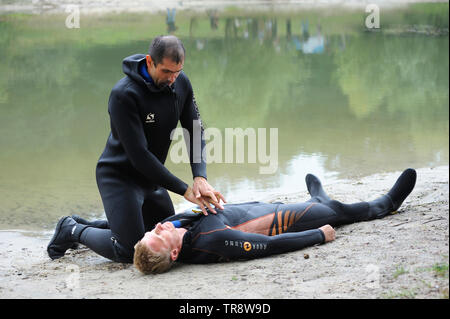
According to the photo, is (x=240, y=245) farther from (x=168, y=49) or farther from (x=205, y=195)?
(x=168, y=49)

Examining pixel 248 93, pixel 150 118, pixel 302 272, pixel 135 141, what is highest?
pixel 150 118

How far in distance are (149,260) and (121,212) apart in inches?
24.5

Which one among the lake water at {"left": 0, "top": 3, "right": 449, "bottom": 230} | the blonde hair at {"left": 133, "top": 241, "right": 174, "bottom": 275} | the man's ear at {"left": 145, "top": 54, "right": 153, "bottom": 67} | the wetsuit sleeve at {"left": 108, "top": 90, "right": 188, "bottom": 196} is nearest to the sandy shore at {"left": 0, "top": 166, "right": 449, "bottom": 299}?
the blonde hair at {"left": 133, "top": 241, "right": 174, "bottom": 275}

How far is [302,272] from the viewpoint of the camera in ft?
11.9

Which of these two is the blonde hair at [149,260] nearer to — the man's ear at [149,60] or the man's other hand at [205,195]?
the man's other hand at [205,195]

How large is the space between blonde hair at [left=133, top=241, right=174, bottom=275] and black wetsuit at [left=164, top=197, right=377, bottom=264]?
8.0 inches

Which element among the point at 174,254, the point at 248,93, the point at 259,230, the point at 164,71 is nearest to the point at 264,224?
the point at 259,230

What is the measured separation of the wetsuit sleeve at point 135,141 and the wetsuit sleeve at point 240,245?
1.38 feet

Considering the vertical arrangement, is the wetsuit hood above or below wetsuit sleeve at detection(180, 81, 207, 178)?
above

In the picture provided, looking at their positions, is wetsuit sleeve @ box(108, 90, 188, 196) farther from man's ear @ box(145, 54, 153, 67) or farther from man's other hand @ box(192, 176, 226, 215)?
man's ear @ box(145, 54, 153, 67)

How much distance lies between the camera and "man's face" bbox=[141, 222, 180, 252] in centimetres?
384

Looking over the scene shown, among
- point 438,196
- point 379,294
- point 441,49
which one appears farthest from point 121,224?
point 441,49

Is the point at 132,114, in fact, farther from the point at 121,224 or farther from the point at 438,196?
the point at 438,196

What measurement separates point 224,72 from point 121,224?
14109mm
